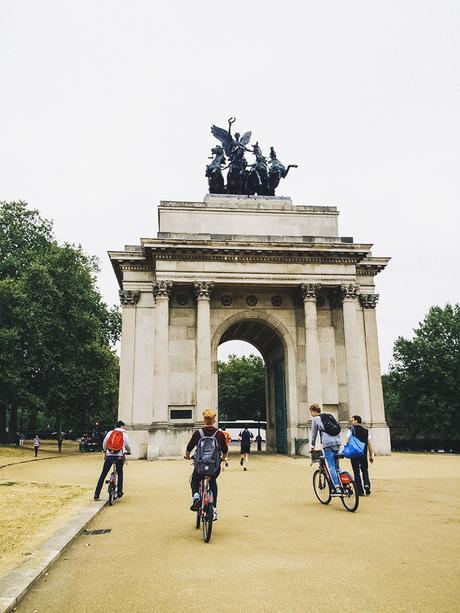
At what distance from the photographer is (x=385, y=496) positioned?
12.7 meters

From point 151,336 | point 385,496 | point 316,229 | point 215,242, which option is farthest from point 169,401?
point 385,496

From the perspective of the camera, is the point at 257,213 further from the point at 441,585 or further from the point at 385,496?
the point at 441,585

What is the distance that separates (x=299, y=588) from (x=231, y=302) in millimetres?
28746

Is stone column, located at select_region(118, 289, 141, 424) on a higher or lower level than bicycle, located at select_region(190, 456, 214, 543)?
higher

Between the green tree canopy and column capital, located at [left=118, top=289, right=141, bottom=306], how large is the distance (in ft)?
27.4

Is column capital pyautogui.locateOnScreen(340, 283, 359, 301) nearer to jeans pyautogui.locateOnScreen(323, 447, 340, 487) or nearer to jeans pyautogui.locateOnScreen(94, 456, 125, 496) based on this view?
jeans pyautogui.locateOnScreen(323, 447, 340, 487)

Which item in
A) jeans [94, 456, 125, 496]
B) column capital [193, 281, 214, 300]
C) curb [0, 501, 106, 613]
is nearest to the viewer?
curb [0, 501, 106, 613]

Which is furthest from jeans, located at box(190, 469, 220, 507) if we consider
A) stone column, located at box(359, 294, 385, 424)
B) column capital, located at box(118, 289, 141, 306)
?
stone column, located at box(359, 294, 385, 424)

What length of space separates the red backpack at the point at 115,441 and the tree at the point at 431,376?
1544 inches

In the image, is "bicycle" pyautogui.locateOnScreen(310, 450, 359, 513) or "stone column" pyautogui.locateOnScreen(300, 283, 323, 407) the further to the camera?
"stone column" pyautogui.locateOnScreen(300, 283, 323, 407)

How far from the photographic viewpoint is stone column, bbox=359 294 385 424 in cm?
3309

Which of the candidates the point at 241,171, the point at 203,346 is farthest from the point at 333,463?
the point at 241,171

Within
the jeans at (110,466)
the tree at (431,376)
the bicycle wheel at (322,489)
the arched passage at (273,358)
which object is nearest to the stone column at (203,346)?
the arched passage at (273,358)

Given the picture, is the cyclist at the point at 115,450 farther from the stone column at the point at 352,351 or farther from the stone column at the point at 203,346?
the stone column at the point at 352,351
